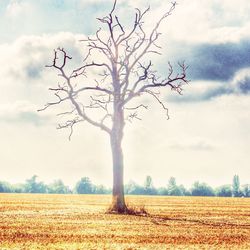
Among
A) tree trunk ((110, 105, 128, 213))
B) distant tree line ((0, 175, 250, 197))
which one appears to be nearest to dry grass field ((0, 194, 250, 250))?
tree trunk ((110, 105, 128, 213))

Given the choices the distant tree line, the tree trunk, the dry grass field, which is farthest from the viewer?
the distant tree line

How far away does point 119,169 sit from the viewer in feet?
97.8

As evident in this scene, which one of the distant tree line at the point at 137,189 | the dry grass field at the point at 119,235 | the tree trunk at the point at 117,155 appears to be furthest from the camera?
the distant tree line at the point at 137,189

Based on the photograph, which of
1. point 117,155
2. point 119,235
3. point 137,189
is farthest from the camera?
point 137,189

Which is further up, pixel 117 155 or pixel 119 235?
pixel 117 155

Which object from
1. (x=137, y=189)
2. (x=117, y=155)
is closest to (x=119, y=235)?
(x=117, y=155)

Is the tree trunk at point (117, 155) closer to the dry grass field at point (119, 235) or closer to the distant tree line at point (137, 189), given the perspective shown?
the dry grass field at point (119, 235)

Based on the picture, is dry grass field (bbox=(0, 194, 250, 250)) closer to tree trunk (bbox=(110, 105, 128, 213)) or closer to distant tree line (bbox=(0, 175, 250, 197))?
tree trunk (bbox=(110, 105, 128, 213))

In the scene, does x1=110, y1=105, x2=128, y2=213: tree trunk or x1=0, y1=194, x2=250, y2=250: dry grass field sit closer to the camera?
x1=0, y1=194, x2=250, y2=250: dry grass field

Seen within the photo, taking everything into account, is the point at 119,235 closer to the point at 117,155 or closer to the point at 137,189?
the point at 117,155

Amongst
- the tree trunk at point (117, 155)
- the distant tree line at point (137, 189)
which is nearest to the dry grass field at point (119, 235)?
the tree trunk at point (117, 155)

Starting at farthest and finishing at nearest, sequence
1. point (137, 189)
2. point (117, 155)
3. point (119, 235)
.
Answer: point (137, 189), point (117, 155), point (119, 235)

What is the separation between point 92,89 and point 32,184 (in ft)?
374

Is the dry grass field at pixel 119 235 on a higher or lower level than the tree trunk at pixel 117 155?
lower
